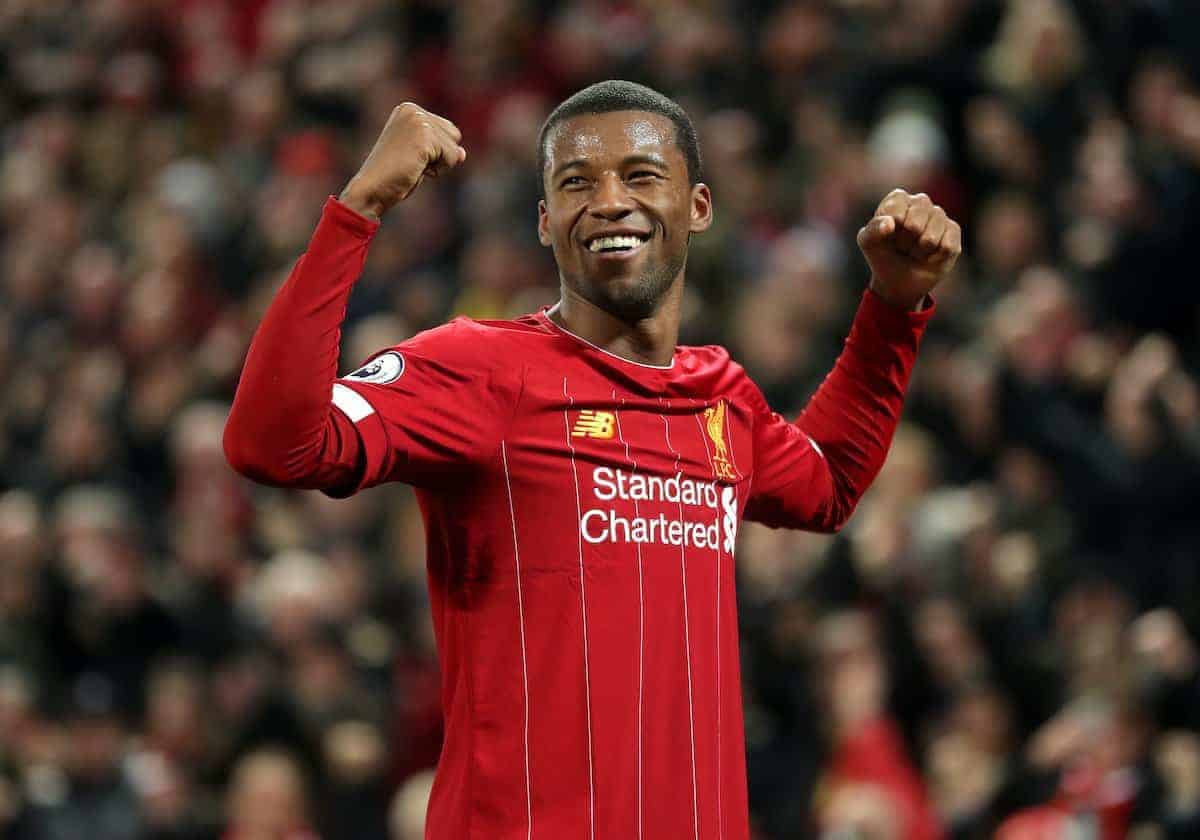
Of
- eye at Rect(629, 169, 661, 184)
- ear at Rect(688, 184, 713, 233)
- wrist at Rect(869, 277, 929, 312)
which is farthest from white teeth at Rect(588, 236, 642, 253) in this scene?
wrist at Rect(869, 277, 929, 312)

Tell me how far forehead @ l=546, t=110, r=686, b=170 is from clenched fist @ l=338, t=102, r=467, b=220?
34 cm

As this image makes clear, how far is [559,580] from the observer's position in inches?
122

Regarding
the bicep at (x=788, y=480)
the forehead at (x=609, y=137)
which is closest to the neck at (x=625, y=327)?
the forehead at (x=609, y=137)

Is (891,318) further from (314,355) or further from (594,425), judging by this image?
(314,355)

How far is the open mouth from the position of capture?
3271 millimetres

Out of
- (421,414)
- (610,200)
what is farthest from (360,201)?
(610,200)

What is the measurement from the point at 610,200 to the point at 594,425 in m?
0.36

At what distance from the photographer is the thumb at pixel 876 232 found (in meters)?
3.45

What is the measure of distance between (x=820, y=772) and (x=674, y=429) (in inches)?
116

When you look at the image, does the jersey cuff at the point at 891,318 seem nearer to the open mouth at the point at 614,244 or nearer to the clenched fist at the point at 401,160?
the open mouth at the point at 614,244

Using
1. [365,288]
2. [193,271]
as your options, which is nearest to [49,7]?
[193,271]

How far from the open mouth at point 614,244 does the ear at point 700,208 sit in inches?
7.8

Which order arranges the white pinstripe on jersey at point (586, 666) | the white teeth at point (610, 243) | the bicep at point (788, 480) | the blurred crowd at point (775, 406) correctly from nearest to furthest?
the white pinstripe on jersey at point (586, 666) < the white teeth at point (610, 243) < the bicep at point (788, 480) < the blurred crowd at point (775, 406)

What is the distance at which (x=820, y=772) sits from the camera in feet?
19.8
